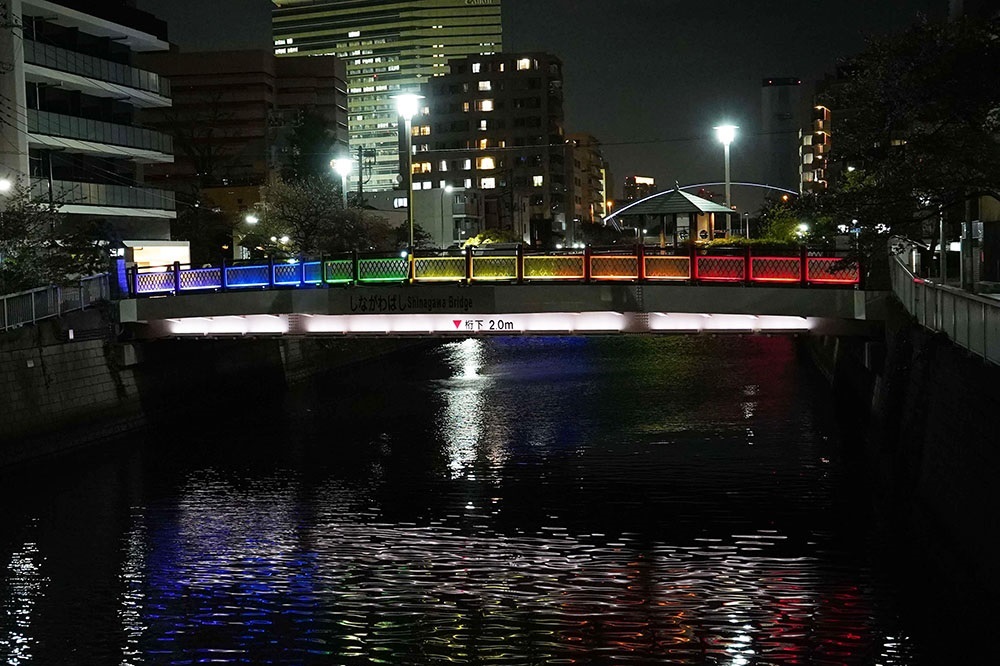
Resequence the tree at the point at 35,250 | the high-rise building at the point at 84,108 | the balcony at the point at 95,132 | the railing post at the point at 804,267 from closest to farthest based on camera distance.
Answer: the railing post at the point at 804,267, the tree at the point at 35,250, the high-rise building at the point at 84,108, the balcony at the point at 95,132

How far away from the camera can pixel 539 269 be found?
107ft

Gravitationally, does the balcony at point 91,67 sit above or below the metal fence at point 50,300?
above

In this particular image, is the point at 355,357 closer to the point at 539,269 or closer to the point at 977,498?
the point at 539,269

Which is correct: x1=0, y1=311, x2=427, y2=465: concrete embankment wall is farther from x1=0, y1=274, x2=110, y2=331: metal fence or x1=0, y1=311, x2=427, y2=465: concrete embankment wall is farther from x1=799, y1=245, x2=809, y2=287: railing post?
x1=799, y1=245, x2=809, y2=287: railing post

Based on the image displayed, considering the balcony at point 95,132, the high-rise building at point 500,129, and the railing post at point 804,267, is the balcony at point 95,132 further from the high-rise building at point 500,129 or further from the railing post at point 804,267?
the high-rise building at point 500,129

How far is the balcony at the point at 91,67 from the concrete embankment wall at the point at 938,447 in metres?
37.5

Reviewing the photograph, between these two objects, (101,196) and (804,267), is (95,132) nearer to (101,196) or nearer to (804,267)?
(101,196)

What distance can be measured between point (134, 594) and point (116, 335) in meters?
19.1

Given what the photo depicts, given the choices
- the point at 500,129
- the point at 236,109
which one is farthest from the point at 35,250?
the point at 500,129

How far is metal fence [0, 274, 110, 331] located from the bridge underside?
283 cm

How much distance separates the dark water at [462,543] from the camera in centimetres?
1766

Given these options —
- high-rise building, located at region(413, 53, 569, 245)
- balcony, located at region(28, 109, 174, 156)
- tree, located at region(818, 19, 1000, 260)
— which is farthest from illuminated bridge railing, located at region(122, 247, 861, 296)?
high-rise building, located at region(413, 53, 569, 245)

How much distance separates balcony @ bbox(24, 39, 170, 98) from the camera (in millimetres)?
51594

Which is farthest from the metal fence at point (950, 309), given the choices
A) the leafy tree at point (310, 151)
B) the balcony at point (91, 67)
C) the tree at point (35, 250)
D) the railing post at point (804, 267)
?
the leafy tree at point (310, 151)
